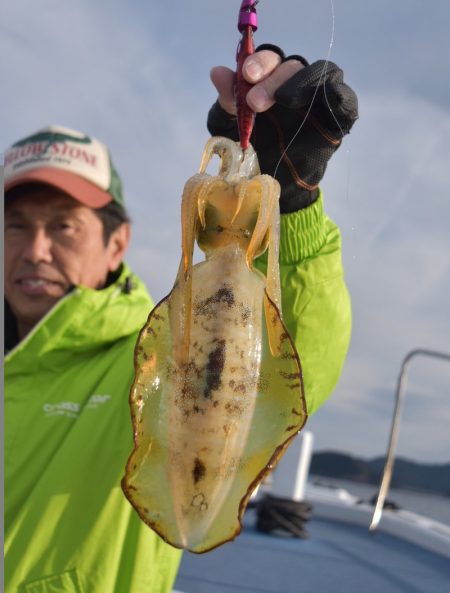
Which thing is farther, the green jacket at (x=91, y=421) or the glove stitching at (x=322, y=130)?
the green jacket at (x=91, y=421)

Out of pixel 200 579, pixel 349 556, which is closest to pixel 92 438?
pixel 200 579

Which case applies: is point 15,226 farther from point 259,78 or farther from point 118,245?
point 259,78

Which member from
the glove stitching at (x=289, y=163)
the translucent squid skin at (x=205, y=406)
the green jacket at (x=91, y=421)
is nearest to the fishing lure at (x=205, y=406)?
the translucent squid skin at (x=205, y=406)

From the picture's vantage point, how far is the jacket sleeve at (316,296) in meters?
2.00

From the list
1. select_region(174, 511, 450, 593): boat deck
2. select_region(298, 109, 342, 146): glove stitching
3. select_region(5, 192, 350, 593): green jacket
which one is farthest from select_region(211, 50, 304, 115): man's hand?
select_region(174, 511, 450, 593): boat deck

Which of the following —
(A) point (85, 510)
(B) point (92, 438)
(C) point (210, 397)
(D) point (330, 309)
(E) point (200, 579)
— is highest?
(D) point (330, 309)

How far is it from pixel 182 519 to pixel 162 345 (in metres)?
0.27

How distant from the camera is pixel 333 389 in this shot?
2271 mm

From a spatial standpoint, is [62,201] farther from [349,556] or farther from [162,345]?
[349,556]

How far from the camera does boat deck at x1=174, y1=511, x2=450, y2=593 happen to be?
5691mm

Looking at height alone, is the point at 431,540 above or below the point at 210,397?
below

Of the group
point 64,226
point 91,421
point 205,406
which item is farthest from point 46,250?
point 205,406

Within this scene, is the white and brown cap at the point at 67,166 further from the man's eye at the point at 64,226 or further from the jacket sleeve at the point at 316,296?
the jacket sleeve at the point at 316,296

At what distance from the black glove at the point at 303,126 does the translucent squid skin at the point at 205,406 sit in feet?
1.67
